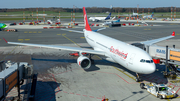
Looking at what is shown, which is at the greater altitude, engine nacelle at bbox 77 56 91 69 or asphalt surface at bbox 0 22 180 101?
engine nacelle at bbox 77 56 91 69

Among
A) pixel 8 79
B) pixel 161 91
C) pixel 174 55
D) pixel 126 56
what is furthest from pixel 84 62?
pixel 8 79

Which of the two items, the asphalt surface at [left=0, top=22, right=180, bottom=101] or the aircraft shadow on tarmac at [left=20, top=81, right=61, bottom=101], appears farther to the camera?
the asphalt surface at [left=0, top=22, right=180, bottom=101]

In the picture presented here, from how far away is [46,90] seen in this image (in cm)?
1964

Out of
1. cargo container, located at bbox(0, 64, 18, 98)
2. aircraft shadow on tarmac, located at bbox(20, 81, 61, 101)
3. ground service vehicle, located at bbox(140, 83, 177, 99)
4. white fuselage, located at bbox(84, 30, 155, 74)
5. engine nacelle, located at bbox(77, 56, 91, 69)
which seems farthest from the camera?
engine nacelle, located at bbox(77, 56, 91, 69)

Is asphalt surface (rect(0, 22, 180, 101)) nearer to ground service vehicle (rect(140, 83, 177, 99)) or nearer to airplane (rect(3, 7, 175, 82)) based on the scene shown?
ground service vehicle (rect(140, 83, 177, 99))

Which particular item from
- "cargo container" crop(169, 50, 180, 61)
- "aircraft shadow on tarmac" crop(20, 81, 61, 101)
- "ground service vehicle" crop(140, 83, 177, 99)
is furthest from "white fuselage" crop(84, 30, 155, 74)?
"aircraft shadow on tarmac" crop(20, 81, 61, 101)

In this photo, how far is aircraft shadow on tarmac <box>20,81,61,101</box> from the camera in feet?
58.3

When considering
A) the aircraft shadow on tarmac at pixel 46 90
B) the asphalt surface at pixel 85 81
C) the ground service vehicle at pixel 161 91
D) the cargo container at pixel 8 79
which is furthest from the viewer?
the asphalt surface at pixel 85 81

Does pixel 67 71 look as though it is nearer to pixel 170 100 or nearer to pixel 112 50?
pixel 112 50

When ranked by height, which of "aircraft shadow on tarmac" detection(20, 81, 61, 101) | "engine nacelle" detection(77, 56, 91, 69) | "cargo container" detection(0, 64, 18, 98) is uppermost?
"cargo container" detection(0, 64, 18, 98)

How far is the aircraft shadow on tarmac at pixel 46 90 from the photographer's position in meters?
17.8

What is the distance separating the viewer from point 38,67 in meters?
27.8

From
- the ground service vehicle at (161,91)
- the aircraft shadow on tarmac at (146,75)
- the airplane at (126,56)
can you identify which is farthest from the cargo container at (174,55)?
the ground service vehicle at (161,91)

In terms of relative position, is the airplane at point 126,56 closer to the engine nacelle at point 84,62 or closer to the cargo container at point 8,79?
the engine nacelle at point 84,62
